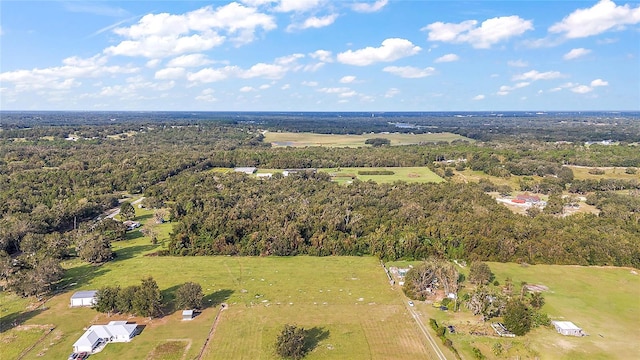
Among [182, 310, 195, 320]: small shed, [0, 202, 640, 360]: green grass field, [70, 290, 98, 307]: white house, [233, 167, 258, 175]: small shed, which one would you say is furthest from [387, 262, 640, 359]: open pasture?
[233, 167, 258, 175]: small shed

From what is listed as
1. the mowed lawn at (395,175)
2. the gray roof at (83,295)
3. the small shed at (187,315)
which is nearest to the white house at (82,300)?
the gray roof at (83,295)

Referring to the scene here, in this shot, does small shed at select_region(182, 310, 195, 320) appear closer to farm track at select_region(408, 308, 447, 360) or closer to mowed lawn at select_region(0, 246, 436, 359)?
mowed lawn at select_region(0, 246, 436, 359)

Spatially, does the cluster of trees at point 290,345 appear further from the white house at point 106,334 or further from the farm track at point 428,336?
the white house at point 106,334

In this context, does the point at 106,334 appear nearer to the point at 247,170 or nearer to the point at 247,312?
→ the point at 247,312

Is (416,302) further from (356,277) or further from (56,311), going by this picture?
(56,311)

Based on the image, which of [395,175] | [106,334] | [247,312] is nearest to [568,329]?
[247,312]

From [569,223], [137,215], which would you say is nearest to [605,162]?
[569,223]
